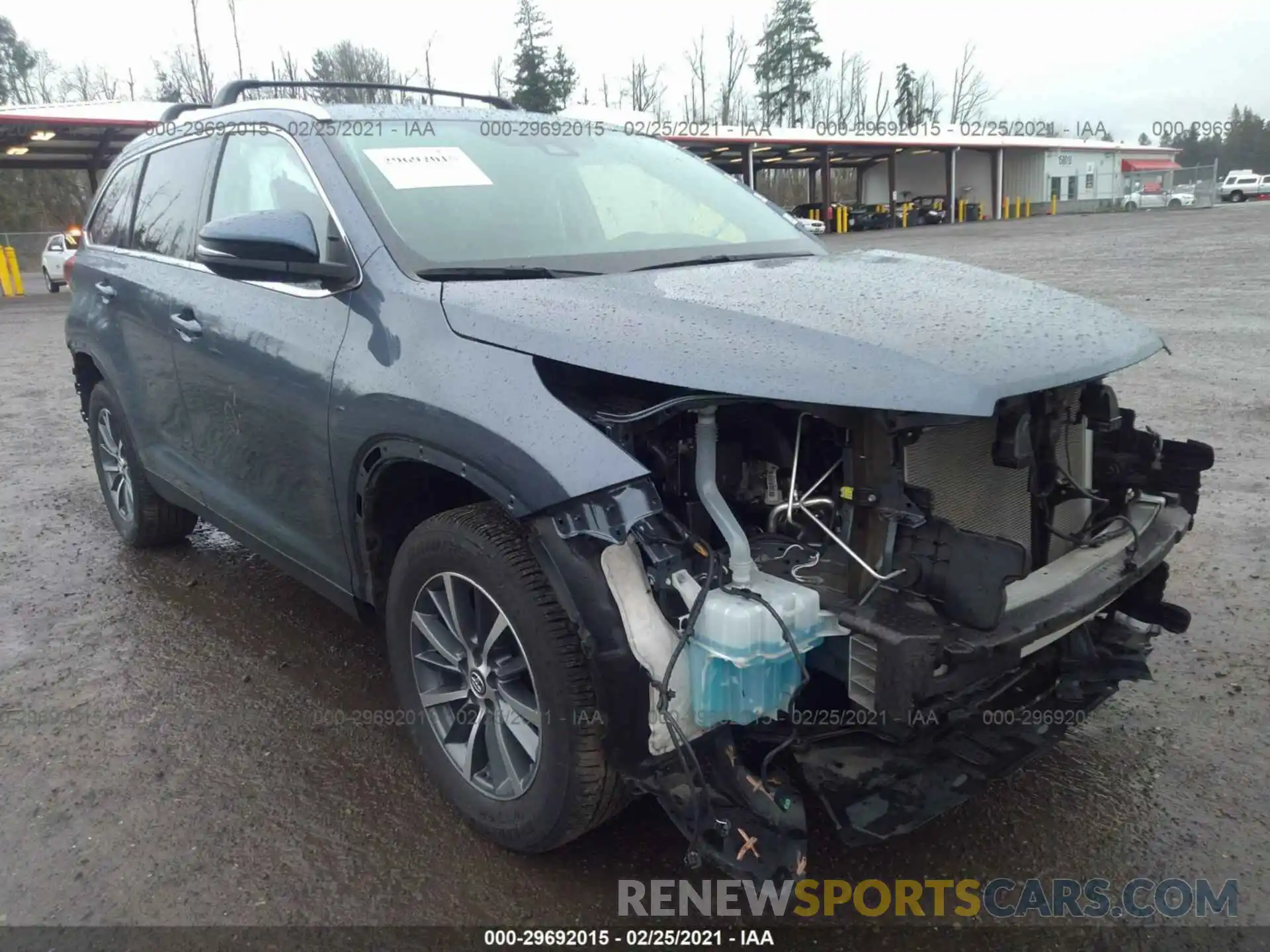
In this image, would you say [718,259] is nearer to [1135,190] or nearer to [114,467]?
[114,467]

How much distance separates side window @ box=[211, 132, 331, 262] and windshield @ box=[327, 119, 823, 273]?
16 centimetres

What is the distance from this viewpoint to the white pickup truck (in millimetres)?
58031

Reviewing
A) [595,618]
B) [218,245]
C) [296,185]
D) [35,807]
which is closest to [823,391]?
[595,618]

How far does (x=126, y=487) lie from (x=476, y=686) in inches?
124

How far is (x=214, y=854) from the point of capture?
260 cm

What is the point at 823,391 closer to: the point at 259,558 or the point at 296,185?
the point at 296,185

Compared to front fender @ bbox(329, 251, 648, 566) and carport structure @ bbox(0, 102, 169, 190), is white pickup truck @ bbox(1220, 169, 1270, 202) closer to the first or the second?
carport structure @ bbox(0, 102, 169, 190)

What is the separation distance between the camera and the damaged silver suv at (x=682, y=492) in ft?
6.70

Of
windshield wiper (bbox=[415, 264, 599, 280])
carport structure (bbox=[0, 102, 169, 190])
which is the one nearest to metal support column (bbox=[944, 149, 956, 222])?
carport structure (bbox=[0, 102, 169, 190])

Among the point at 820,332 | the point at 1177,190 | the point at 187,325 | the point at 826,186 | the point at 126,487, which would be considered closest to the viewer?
the point at 820,332

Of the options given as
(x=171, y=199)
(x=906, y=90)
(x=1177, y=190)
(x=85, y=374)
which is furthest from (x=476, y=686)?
(x=906, y=90)

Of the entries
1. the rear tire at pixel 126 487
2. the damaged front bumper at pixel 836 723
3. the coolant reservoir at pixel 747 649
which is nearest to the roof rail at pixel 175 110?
the rear tire at pixel 126 487

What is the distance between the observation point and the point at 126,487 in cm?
481

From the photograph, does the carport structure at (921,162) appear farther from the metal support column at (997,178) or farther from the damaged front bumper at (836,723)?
the damaged front bumper at (836,723)
